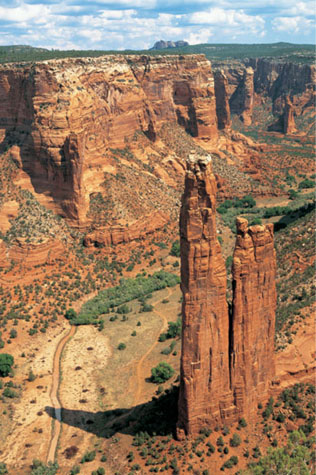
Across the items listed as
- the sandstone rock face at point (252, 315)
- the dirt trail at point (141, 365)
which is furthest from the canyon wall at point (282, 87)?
the sandstone rock face at point (252, 315)

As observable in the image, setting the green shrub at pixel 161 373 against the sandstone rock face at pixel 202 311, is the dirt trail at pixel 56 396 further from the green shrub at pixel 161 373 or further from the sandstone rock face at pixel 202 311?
the sandstone rock face at pixel 202 311

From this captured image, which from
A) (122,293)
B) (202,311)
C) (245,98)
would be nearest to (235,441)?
(202,311)

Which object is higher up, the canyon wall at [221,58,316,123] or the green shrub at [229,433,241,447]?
the canyon wall at [221,58,316,123]

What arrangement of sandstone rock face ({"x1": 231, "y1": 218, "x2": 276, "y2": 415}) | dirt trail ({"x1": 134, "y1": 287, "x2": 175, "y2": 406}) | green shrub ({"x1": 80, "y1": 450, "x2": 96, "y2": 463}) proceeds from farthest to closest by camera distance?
dirt trail ({"x1": 134, "y1": 287, "x2": 175, "y2": 406}) < green shrub ({"x1": 80, "y1": 450, "x2": 96, "y2": 463}) < sandstone rock face ({"x1": 231, "y1": 218, "x2": 276, "y2": 415})

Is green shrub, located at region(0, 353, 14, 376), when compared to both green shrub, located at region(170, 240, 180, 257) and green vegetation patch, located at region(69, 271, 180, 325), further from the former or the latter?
green shrub, located at region(170, 240, 180, 257)

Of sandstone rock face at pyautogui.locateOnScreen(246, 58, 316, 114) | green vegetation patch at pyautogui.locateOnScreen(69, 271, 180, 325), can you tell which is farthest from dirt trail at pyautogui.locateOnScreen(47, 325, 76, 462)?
sandstone rock face at pyautogui.locateOnScreen(246, 58, 316, 114)

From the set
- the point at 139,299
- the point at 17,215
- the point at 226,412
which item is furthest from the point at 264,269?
the point at 17,215
